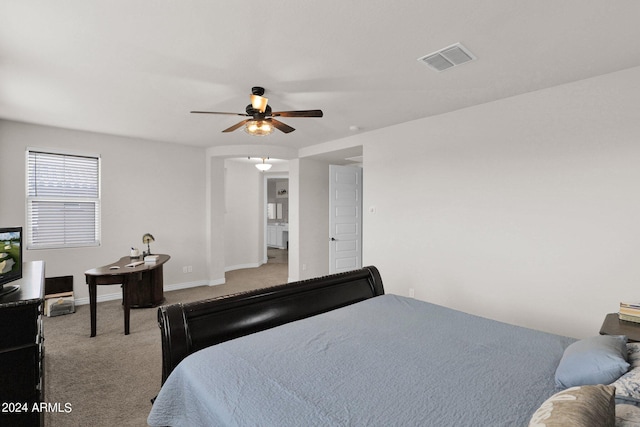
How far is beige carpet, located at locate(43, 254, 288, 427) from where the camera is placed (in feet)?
6.97

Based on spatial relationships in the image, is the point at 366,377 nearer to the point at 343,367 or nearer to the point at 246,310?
the point at 343,367

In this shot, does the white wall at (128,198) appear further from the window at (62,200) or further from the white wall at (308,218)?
the white wall at (308,218)

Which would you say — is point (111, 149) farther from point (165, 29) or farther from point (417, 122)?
point (417, 122)

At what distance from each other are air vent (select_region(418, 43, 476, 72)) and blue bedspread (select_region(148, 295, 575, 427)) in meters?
1.95

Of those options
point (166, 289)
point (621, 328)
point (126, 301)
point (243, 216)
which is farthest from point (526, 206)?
point (243, 216)

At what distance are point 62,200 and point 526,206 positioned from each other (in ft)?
19.6

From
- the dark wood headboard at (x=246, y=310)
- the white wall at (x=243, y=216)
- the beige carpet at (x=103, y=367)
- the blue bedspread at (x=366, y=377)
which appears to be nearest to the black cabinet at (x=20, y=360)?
the beige carpet at (x=103, y=367)

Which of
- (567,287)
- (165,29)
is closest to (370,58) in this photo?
(165,29)

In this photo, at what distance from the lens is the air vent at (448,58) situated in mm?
2262

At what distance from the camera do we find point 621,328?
6.73 ft

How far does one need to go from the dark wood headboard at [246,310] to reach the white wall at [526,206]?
145cm

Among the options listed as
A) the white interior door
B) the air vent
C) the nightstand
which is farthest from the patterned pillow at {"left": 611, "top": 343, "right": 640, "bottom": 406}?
the white interior door

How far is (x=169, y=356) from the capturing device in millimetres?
1647

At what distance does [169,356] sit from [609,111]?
3.82 metres
